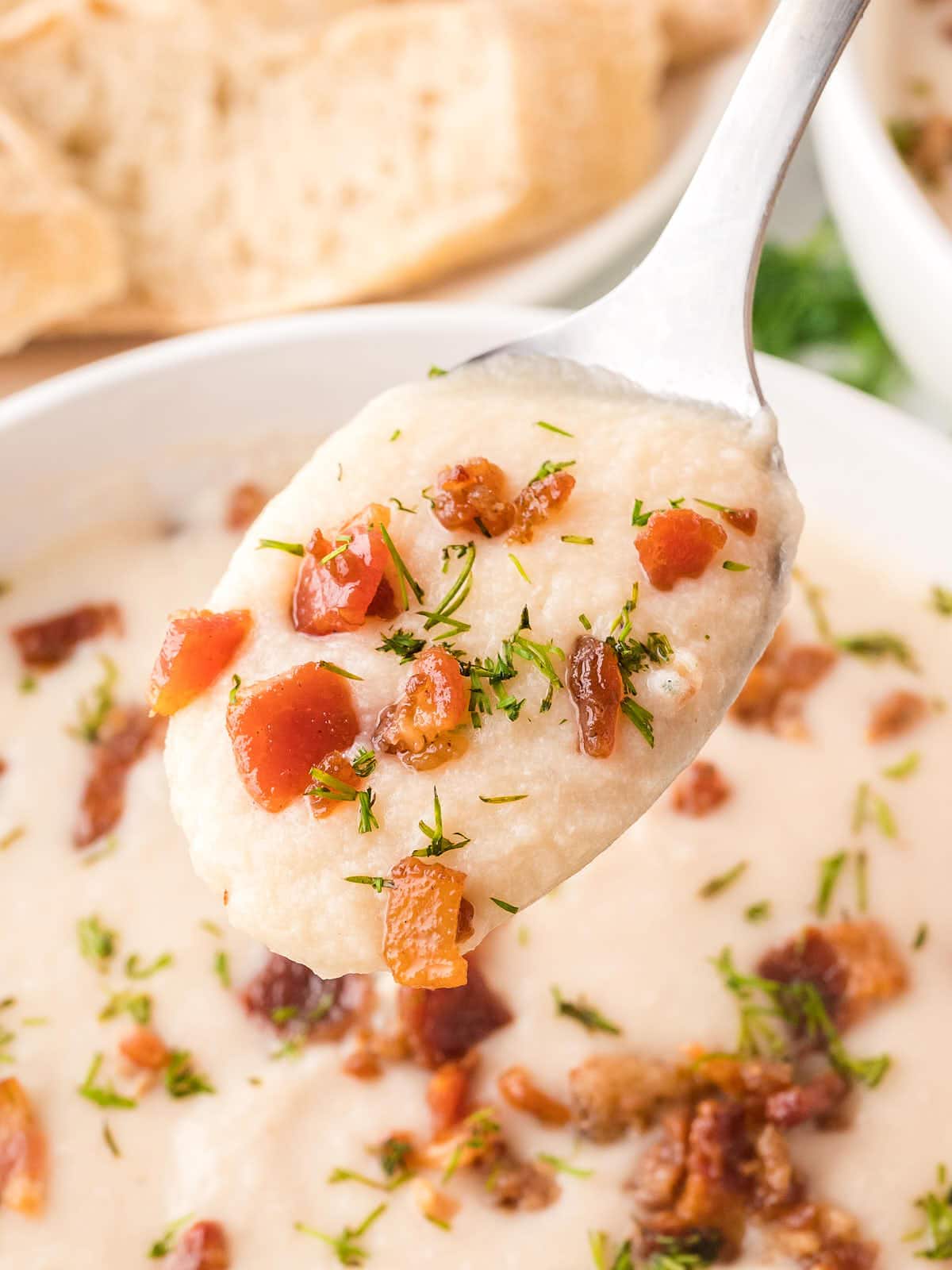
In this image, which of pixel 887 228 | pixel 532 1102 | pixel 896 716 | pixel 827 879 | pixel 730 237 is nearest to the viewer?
pixel 730 237

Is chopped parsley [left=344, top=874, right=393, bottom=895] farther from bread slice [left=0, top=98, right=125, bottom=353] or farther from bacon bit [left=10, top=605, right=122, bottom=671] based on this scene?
bread slice [left=0, top=98, right=125, bottom=353]

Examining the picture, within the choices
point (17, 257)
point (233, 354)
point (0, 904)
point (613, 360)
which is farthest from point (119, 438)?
point (613, 360)

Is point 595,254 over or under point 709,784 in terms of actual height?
over

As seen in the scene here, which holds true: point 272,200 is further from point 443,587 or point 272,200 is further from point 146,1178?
point 146,1178

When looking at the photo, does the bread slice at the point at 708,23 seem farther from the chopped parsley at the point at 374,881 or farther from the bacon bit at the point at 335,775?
the chopped parsley at the point at 374,881

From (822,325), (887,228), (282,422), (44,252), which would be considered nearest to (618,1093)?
(282,422)

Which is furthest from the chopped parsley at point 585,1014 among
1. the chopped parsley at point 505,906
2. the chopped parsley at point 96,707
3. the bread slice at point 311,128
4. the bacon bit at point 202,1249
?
the bread slice at point 311,128

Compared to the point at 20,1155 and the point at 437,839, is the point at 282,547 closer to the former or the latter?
the point at 437,839
